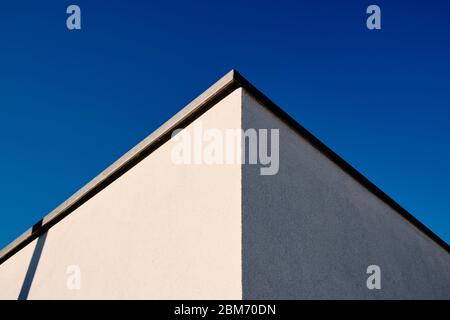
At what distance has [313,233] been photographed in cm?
396

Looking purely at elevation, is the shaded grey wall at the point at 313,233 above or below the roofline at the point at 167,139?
below

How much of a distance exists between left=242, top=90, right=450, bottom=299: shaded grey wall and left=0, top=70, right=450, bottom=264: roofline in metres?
0.10

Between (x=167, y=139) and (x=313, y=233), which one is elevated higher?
(x=167, y=139)

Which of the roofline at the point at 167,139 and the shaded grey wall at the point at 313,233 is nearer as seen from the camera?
the shaded grey wall at the point at 313,233

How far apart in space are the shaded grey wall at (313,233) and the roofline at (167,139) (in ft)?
0.32

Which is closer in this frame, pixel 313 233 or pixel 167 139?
pixel 313 233

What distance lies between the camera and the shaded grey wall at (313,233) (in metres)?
3.24

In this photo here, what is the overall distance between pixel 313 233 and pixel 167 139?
1.84 m

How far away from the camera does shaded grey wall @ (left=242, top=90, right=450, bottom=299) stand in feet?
10.6

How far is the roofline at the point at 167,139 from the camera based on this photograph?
3.85 meters

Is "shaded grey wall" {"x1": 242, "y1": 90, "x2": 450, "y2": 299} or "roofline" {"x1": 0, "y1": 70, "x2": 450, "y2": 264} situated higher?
"roofline" {"x1": 0, "y1": 70, "x2": 450, "y2": 264}

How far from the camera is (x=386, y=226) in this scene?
5.63 meters
